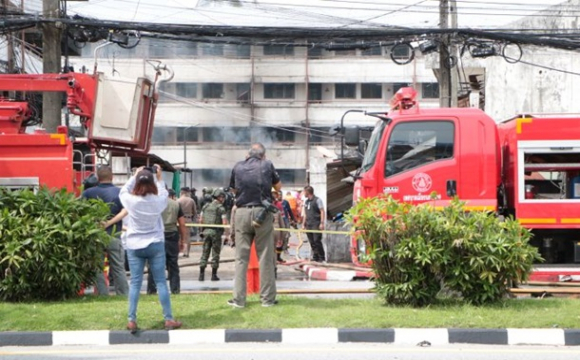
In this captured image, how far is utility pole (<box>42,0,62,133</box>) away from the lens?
62.4 ft

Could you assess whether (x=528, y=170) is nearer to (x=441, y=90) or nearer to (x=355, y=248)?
(x=355, y=248)

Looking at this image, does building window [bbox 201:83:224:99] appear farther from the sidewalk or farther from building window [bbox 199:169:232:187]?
the sidewalk

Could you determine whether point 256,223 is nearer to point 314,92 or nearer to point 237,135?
point 237,135

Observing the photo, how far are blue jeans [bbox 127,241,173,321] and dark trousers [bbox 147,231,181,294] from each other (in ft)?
11.5

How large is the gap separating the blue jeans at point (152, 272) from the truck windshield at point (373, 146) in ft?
17.8

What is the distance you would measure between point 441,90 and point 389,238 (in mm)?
14886

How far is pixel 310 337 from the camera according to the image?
9023 mm

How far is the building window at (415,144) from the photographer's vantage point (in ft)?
45.3

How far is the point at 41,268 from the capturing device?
33.9 ft

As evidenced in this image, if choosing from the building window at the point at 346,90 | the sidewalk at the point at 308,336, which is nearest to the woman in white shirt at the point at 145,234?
the sidewalk at the point at 308,336

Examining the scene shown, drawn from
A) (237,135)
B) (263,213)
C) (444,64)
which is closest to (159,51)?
(237,135)

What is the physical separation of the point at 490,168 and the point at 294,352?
6.15 meters

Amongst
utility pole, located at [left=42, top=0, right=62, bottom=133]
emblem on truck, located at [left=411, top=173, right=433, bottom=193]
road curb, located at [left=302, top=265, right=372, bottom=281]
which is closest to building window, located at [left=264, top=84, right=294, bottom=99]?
utility pole, located at [left=42, top=0, right=62, bottom=133]

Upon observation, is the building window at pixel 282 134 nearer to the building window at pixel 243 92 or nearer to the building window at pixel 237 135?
the building window at pixel 237 135
